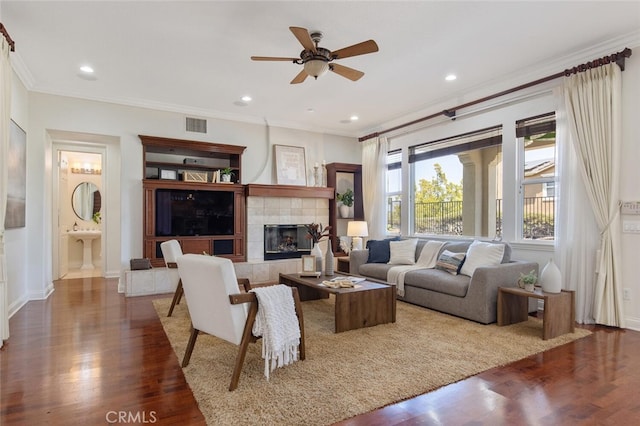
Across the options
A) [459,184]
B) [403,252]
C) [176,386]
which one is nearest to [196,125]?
[403,252]

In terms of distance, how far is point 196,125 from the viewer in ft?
19.7

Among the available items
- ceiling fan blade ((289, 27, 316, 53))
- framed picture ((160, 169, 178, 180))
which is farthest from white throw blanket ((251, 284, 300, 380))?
framed picture ((160, 169, 178, 180))

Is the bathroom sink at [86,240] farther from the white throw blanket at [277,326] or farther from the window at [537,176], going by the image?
the window at [537,176]

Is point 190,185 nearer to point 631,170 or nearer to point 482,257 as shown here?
point 482,257

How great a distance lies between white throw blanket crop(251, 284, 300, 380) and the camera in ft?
7.72

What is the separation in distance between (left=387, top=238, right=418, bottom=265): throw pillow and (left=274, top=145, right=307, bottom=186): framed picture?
90.8 inches

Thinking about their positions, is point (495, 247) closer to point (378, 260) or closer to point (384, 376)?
point (378, 260)

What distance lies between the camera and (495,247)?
4141mm

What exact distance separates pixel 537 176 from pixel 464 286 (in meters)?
1.83

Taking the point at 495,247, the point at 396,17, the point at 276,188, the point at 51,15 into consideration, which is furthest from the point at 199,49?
the point at 495,247

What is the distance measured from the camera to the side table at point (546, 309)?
3.24m

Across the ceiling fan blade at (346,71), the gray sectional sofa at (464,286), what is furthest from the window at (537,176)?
the ceiling fan blade at (346,71)

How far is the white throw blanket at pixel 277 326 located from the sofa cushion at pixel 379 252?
3.09 metres

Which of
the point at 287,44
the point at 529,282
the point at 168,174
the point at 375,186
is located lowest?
the point at 529,282
